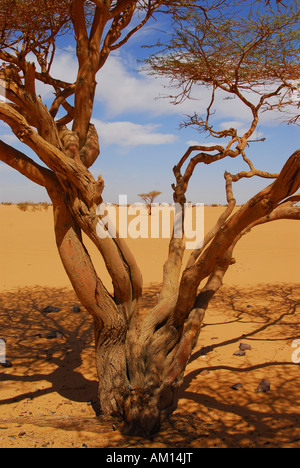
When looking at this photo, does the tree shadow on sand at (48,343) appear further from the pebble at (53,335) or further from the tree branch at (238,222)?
the tree branch at (238,222)

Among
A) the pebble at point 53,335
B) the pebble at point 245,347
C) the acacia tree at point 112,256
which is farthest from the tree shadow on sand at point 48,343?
the pebble at point 245,347

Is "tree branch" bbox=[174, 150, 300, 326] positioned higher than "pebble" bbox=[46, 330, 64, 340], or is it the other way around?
"tree branch" bbox=[174, 150, 300, 326]

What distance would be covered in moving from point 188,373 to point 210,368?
27 cm

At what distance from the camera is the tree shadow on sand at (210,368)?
2.86m

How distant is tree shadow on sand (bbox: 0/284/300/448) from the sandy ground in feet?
0.04

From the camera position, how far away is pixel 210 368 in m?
4.25

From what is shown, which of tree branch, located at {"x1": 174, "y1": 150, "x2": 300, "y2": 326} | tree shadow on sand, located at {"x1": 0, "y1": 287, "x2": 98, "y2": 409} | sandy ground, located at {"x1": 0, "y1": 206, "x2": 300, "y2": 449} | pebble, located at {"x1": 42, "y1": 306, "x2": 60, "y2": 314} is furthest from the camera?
pebble, located at {"x1": 42, "y1": 306, "x2": 60, "y2": 314}

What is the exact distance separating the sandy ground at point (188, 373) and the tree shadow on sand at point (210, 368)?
1 cm

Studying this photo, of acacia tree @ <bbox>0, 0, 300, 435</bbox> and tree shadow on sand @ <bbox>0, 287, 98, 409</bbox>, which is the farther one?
tree shadow on sand @ <bbox>0, 287, 98, 409</bbox>

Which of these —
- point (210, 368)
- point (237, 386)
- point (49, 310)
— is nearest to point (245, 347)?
point (210, 368)

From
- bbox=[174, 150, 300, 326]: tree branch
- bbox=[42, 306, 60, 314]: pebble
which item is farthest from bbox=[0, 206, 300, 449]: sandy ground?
bbox=[174, 150, 300, 326]: tree branch

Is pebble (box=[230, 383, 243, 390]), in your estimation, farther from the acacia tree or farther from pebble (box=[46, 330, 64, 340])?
pebble (box=[46, 330, 64, 340])

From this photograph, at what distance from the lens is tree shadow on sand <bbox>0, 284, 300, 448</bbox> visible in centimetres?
286
